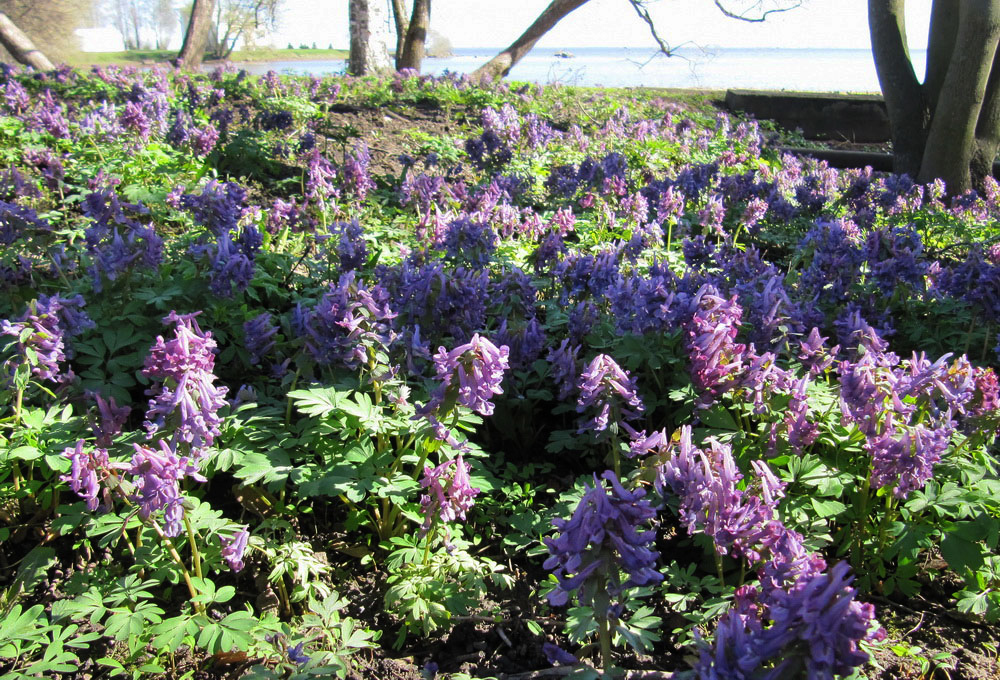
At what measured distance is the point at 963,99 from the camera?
757 cm

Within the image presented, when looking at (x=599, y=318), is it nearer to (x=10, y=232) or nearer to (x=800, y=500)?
(x=800, y=500)

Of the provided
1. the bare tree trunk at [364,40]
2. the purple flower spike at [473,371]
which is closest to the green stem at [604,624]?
the purple flower spike at [473,371]

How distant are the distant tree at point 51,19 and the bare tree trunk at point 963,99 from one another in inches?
976

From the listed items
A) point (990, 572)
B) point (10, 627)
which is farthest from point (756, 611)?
point (10, 627)

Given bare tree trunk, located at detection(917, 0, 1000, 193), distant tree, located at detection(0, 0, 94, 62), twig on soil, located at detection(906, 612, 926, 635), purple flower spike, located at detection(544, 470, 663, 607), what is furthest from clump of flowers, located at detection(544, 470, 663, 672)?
distant tree, located at detection(0, 0, 94, 62)

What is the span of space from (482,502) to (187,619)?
120cm

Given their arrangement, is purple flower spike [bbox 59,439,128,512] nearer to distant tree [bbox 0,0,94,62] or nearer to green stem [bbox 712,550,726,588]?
green stem [bbox 712,550,726,588]

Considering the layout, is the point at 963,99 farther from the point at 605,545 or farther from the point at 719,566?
the point at 605,545

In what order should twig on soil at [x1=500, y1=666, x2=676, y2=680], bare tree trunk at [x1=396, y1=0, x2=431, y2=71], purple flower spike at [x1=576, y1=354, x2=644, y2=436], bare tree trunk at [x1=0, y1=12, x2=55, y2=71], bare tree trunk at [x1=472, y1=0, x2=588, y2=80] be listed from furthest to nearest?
bare tree trunk at [x1=472, y1=0, x2=588, y2=80]
bare tree trunk at [x1=396, y1=0, x2=431, y2=71]
bare tree trunk at [x1=0, y1=12, x2=55, y2=71]
purple flower spike at [x1=576, y1=354, x2=644, y2=436]
twig on soil at [x1=500, y1=666, x2=676, y2=680]

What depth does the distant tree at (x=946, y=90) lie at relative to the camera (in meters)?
7.27

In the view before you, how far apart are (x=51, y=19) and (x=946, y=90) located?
28.1 metres

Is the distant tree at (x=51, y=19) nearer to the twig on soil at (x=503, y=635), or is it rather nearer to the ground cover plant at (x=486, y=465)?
the ground cover plant at (x=486, y=465)

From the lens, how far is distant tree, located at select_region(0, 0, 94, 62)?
2258 centimetres

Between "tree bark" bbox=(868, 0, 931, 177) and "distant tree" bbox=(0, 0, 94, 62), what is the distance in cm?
2379
